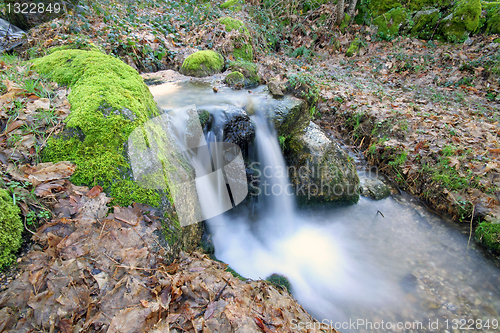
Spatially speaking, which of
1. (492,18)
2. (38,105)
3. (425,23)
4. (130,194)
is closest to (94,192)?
(130,194)

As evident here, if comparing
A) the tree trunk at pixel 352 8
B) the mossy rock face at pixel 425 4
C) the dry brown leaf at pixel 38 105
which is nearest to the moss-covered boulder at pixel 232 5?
the tree trunk at pixel 352 8

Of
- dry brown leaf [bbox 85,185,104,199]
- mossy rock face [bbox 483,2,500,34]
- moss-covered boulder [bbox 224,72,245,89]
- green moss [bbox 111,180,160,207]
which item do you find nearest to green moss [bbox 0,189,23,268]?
dry brown leaf [bbox 85,185,104,199]

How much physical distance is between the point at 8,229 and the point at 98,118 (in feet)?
4.05

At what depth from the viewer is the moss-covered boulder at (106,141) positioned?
221cm

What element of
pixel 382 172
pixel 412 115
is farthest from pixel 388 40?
pixel 382 172

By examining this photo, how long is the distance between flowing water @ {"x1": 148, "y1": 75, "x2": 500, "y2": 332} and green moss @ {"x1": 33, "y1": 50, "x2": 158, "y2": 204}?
52.0 inches

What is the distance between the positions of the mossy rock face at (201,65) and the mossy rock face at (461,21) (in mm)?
9390

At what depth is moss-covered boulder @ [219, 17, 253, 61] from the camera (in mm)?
7559

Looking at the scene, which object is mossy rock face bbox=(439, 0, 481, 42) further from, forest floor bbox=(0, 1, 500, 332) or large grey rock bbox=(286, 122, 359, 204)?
large grey rock bbox=(286, 122, 359, 204)

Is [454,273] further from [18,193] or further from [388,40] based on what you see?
[388,40]

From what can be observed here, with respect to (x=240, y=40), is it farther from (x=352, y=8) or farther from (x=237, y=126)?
(x=352, y=8)

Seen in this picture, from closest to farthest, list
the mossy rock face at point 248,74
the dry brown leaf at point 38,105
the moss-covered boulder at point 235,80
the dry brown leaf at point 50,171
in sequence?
the dry brown leaf at point 50,171, the dry brown leaf at point 38,105, the moss-covered boulder at point 235,80, the mossy rock face at point 248,74

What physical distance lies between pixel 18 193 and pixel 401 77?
10.5 m

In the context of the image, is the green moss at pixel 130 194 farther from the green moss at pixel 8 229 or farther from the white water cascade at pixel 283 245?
the white water cascade at pixel 283 245
